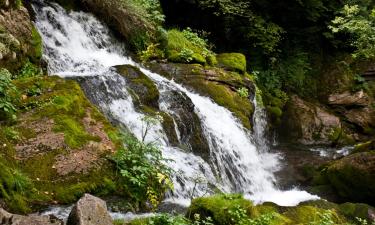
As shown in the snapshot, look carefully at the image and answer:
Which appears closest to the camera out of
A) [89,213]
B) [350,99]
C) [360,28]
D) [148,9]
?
[89,213]

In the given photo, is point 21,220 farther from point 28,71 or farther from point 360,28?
point 360,28

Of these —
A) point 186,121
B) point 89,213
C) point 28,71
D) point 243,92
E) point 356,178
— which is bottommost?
point 89,213

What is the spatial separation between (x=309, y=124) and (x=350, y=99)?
2446 mm

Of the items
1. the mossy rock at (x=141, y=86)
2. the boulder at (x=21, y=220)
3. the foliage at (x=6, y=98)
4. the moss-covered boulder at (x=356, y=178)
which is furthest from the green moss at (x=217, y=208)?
the moss-covered boulder at (x=356, y=178)

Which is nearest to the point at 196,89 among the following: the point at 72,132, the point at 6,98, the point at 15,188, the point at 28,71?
the point at 28,71

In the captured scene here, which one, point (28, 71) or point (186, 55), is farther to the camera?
point (186, 55)

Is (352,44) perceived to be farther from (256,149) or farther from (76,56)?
(76,56)

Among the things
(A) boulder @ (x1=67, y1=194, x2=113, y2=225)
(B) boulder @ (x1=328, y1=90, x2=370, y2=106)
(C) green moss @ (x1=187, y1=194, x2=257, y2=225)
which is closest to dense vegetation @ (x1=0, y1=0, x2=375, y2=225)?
(C) green moss @ (x1=187, y1=194, x2=257, y2=225)

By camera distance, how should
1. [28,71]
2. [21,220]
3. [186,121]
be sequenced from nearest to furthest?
[21,220] < [28,71] < [186,121]

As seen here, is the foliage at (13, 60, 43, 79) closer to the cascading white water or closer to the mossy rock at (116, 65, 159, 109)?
the cascading white water

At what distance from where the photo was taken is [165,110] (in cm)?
935

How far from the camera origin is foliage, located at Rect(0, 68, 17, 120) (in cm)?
582

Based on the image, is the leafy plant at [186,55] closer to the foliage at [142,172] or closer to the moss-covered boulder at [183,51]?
the moss-covered boulder at [183,51]

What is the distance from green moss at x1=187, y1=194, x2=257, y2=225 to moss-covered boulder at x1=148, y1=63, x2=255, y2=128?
237 inches
